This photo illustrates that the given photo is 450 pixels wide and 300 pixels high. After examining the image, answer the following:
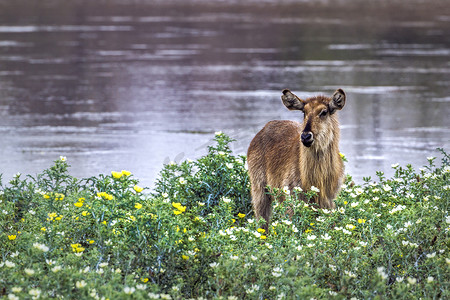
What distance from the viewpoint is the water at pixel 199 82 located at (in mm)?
11056

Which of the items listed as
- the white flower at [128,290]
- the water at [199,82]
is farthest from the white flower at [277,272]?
the water at [199,82]

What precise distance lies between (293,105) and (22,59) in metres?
13.6

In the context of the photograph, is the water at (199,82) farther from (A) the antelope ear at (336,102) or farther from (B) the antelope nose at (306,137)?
(B) the antelope nose at (306,137)

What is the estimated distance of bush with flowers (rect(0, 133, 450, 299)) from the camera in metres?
4.91

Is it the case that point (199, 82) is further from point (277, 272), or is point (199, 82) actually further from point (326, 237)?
point (277, 272)

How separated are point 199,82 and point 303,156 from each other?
394 inches

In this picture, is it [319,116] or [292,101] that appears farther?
[292,101]

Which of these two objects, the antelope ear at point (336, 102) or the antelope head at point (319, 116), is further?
the antelope ear at point (336, 102)

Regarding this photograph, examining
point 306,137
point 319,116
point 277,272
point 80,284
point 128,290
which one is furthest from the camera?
point 319,116

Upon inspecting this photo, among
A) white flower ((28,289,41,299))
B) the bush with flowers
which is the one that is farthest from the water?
white flower ((28,289,41,299))

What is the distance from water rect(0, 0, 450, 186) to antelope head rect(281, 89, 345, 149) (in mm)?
2869

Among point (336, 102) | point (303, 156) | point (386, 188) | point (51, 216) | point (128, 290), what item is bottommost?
point (128, 290)

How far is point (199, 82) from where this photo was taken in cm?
1670

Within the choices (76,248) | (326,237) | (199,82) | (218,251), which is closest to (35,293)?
(76,248)
